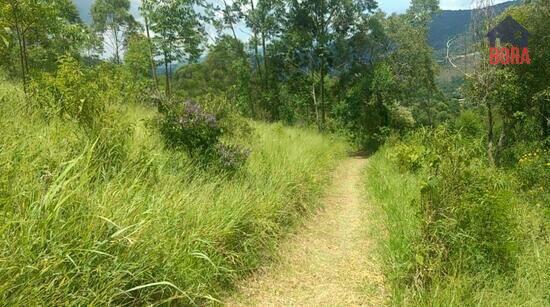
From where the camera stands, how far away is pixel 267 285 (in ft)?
11.5

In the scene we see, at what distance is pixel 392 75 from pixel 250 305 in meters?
21.3

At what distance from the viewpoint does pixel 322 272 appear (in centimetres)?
391

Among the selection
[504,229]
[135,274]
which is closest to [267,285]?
[135,274]

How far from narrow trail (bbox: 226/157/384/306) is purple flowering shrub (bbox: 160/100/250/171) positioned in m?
1.54

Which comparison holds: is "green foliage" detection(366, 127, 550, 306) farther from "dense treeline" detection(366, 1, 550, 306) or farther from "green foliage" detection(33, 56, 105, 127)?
"green foliage" detection(33, 56, 105, 127)

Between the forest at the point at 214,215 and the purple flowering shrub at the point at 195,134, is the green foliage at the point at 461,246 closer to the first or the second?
the forest at the point at 214,215

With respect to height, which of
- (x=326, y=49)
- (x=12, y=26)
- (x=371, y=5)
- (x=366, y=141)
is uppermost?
(x=371, y=5)

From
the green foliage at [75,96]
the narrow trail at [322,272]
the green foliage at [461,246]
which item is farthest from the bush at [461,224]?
the green foliage at [75,96]

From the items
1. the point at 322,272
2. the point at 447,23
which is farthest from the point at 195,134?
the point at 447,23

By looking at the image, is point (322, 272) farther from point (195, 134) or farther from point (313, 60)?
point (313, 60)

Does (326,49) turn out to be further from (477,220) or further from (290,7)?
(477,220)

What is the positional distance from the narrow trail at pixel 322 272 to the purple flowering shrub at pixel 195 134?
1538 mm

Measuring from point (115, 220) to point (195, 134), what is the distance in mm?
2636

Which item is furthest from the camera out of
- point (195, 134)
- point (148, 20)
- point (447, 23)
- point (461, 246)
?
point (447, 23)
